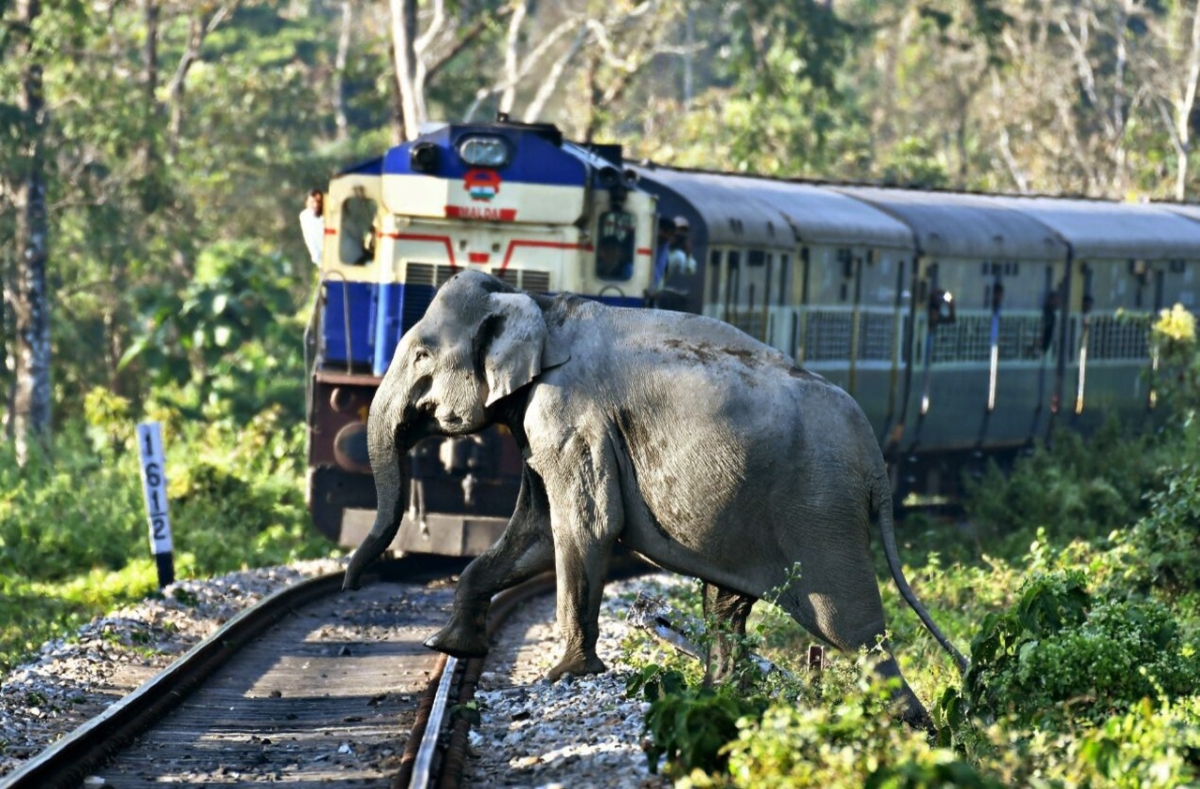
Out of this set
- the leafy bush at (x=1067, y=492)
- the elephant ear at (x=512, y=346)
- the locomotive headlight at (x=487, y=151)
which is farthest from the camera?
the leafy bush at (x=1067, y=492)

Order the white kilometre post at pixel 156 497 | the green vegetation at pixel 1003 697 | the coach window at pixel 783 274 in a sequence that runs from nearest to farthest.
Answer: the green vegetation at pixel 1003 697
the white kilometre post at pixel 156 497
the coach window at pixel 783 274

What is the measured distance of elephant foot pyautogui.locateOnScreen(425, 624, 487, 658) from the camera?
9.90 metres

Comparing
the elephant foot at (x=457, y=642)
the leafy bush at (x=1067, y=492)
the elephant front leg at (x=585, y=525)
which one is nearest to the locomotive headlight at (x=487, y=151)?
the elephant foot at (x=457, y=642)

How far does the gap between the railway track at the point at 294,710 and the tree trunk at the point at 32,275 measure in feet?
35.3

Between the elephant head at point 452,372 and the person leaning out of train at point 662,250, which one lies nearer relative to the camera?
the elephant head at point 452,372

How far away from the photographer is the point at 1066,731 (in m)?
8.14

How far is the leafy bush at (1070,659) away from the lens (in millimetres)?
8367

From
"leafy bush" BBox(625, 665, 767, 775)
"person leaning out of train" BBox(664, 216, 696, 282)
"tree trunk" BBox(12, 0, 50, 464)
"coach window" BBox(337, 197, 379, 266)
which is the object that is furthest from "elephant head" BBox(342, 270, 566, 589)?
"tree trunk" BBox(12, 0, 50, 464)

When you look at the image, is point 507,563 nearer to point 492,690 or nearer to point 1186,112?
point 492,690

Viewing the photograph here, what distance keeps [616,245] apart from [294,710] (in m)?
5.92

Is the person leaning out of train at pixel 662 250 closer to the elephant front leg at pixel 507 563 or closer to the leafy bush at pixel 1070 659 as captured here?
the elephant front leg at pixel 507 563

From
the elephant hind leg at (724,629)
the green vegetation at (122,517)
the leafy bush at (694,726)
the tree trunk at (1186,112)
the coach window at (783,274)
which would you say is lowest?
the green vegetation at (122,517)

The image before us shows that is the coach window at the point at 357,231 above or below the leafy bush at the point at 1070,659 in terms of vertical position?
above

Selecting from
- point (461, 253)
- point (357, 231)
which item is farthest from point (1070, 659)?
point (357, 231)
